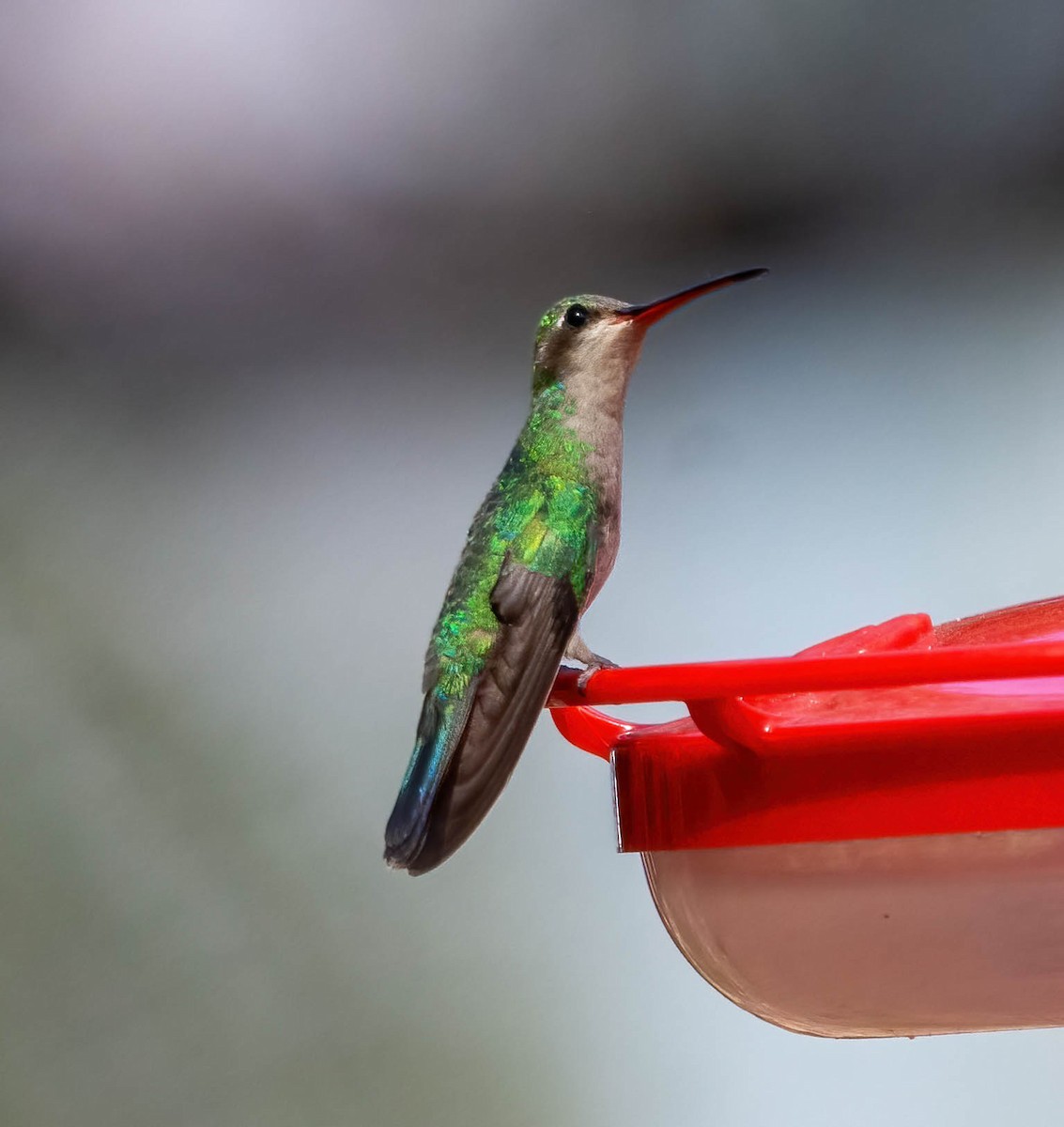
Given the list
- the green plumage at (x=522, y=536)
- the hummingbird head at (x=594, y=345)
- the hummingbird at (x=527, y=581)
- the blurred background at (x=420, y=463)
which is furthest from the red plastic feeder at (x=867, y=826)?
the blurred background at (x=420, y=463)

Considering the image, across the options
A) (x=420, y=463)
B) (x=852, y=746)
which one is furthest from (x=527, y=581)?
(x=420, y=463)

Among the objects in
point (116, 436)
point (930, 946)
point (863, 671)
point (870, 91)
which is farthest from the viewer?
point (116, 436)

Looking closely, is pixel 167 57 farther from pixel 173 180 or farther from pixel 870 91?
pixel 870 91

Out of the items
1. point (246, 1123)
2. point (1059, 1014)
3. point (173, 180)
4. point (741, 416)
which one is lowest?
point (246, 1123)

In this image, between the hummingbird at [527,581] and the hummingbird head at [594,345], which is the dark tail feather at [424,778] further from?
the hummingbird head at [594,345]

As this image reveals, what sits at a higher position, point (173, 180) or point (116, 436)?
point (173, 180)

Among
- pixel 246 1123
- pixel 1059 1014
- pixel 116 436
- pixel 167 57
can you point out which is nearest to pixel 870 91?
pixel 167 57

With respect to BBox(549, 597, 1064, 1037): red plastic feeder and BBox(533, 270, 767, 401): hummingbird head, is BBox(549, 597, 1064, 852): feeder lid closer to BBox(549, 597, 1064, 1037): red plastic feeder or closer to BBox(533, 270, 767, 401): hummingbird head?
BBox(549, 597, 1064, 1037): red plastic feeder

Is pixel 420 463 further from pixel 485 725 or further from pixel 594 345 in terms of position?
pixel 485 725
